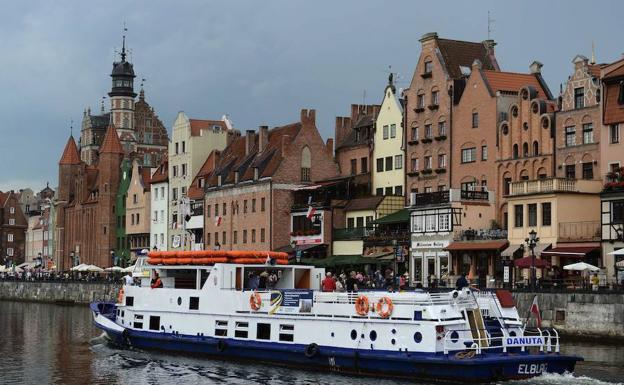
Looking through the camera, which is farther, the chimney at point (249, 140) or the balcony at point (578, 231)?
the chimney at point (249, 140)

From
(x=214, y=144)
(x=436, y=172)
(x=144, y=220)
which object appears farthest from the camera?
(x=144, y=220)

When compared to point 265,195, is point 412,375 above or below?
below

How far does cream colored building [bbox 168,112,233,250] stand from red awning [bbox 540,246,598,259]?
5294 cm

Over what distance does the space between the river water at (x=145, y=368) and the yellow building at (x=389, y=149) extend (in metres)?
33.6

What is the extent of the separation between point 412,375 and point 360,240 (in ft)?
158

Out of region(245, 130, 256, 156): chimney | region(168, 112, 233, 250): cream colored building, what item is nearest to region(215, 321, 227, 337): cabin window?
region(245, 130, 256, 156): chimney

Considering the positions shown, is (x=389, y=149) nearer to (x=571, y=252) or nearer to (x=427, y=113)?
(x=427, y=113)

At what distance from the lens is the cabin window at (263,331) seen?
5044cm

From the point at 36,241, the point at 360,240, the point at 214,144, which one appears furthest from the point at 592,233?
the point at 36,241

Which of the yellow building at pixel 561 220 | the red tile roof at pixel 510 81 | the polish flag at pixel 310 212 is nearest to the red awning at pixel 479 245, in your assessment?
the yellow building at pixel 561 220

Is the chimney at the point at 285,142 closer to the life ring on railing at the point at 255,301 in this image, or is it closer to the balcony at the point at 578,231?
the balcony at the point at 578,231

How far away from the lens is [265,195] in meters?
102

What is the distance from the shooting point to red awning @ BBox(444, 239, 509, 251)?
2992 inches

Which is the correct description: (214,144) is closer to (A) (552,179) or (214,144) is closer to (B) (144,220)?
(B) (144,220)
